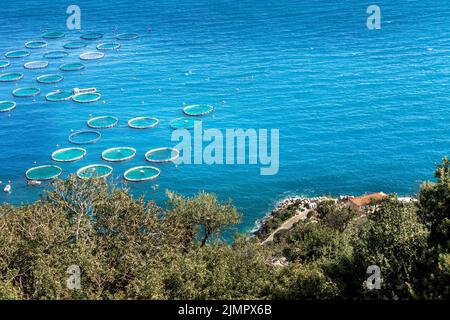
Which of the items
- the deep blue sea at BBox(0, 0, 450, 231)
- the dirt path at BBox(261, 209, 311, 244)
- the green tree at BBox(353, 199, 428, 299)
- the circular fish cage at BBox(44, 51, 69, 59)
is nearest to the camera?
the green tree at BBox(353, 199, 428, 299)

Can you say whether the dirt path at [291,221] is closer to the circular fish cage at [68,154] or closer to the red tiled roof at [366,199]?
the red tiled roof at [366,199]

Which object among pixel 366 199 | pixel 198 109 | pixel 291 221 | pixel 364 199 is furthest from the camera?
pixel 198 109

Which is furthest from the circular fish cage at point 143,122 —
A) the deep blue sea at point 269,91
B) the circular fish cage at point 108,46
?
the circular fish cage at point 108,46

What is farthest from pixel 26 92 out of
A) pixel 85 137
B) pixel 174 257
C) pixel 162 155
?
pixel 174 257

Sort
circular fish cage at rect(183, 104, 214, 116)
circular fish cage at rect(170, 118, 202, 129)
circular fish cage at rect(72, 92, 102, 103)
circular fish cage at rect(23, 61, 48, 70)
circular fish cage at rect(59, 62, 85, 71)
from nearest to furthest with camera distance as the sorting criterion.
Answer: circular fish cage at rect(170, 118, 202, 129)
circular fish cage at rect(183, 104, 214, 116)
circular fish cage at rect(72, 92, 102, 103)
circular fish cage at rect(59, 62, 85, 71)
circular fish cage at rect(23, 61, 48, 70)

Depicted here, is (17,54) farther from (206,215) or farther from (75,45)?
(206,215)

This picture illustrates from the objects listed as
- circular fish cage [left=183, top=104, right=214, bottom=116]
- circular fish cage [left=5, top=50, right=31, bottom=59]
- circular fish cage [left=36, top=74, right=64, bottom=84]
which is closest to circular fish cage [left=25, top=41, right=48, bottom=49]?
circular fish cage [left=5, top=50, right=31, bottom=59]

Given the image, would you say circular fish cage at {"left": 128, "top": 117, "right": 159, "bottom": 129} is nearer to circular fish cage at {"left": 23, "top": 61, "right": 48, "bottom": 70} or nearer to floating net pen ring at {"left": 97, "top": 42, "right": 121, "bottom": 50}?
circular fish cage at {"left": 23, "top": 61, "right": 48, "bottom": 70}
